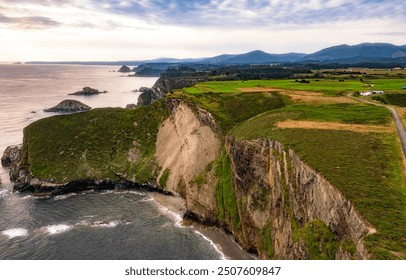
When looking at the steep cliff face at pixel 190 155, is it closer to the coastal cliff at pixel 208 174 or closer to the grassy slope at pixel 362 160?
the coastal cliff at pixel 208 174

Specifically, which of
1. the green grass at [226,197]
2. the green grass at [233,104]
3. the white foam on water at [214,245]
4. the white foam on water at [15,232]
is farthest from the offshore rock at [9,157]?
the white foam on water at [214,245]

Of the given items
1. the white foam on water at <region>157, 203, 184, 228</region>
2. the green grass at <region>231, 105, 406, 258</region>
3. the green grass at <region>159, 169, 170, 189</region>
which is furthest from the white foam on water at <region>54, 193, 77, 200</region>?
Result: the green grass at <region>231, 105, 406, 258</region>

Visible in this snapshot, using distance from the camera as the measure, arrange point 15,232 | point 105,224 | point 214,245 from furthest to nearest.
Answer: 1. point 105,224
2. point 15,232
3. point 214,245

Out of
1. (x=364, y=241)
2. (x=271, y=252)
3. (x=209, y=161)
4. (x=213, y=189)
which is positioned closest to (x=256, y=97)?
(x=209, y=161)

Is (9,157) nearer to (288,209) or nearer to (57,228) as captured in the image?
(57,228)

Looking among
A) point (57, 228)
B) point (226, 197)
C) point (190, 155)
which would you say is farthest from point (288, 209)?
point (57, 228)

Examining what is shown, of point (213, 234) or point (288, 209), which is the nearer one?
point (288, 209)
